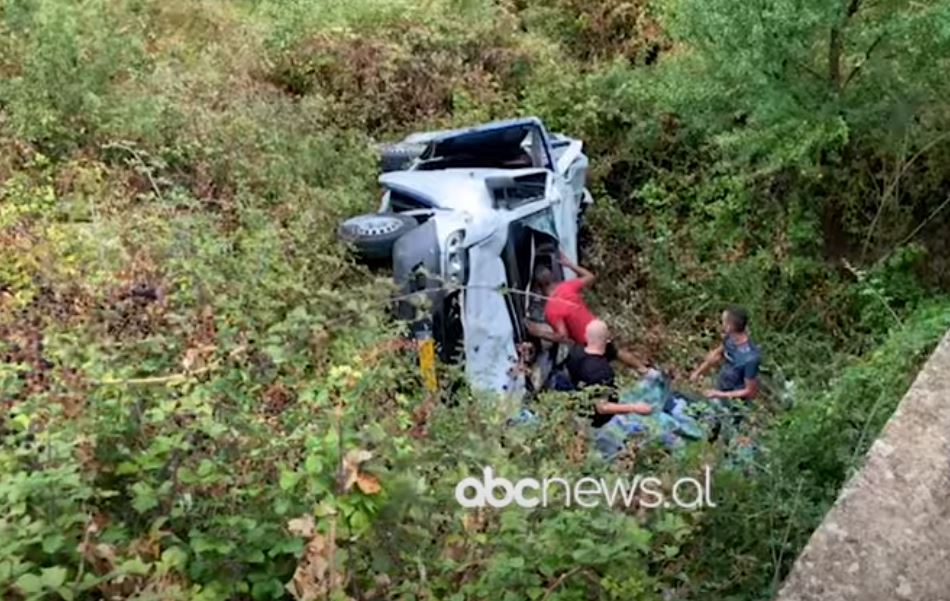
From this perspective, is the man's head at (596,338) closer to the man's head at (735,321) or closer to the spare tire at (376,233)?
the man's head at (735,321)

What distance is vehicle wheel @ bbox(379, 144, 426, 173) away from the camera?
8383 mm

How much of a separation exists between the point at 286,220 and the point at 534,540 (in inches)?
189

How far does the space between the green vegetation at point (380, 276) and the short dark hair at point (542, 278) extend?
2.96 feet

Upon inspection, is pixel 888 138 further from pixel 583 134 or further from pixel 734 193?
pixel 583 134

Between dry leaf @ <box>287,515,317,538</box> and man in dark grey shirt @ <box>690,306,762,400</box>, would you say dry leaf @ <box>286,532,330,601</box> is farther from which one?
man in dark grey shirt @ <box>690,306,762,400</box>

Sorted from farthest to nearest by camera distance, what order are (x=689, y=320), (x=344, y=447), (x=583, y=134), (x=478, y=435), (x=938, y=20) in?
(x=583, y=134) < (x=689, y=320) < (x=938, y=20) < (x=478, y=435) < (x=344, y=447)

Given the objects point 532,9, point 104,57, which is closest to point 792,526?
point 104,57

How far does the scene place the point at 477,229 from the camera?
696 cm

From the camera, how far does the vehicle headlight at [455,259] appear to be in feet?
22.0

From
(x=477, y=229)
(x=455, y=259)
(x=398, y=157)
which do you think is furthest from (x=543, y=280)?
(x=398, y=157)

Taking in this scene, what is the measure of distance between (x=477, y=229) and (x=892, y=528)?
4.24 meters

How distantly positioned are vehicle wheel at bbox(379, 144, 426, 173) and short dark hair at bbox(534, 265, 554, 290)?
143 centimetres

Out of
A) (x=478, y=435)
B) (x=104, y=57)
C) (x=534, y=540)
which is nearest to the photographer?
(x=534, y=540)

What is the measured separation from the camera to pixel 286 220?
7.50 meters
